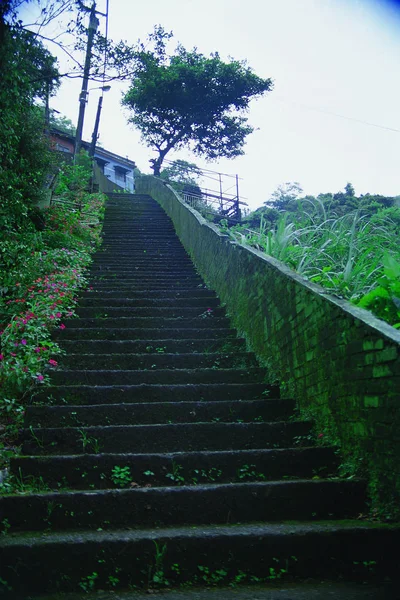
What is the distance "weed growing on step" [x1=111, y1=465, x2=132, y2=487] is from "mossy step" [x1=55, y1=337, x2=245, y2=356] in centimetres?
209

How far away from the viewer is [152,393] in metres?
4.22

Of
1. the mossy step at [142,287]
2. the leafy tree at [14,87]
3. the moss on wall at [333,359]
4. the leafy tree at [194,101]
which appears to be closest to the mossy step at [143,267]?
the mossy step at [142,287]

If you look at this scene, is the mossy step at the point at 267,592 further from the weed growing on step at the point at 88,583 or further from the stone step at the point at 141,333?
the stone step at the point at 141,333

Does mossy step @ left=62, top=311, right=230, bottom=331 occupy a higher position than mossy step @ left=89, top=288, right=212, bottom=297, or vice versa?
mossy step @ left=89, top=288, right=212, bottom=297

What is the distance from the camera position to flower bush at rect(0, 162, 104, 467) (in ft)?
13.7

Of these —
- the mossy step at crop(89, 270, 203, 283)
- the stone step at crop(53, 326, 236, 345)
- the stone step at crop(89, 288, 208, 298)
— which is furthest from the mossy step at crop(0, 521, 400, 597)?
the mossy step at crop(89, 270, 203, 283)

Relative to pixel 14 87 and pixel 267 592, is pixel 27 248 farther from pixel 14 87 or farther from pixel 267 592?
pixel 267 592

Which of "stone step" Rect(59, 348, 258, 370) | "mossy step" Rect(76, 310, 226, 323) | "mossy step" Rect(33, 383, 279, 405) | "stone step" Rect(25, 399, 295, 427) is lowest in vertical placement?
"stone step" Rect(25, 399, 295, 427)

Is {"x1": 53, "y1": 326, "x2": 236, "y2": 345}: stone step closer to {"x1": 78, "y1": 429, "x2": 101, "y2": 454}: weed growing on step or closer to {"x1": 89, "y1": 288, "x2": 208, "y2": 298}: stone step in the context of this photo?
{"x1": 89, "y1": 288, "x2": 208, "y2": 298}: stone step

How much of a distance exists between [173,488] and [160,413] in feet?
3.40

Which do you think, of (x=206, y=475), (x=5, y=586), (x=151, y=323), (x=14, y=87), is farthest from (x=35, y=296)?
(x=5, y=586)

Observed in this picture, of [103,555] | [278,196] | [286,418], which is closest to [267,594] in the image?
[103,555]

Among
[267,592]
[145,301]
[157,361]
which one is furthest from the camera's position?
[145,301]

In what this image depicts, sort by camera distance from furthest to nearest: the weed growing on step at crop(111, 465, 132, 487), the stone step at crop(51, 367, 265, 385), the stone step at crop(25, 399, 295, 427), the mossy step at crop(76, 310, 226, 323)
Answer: the mossy step at crop(76, 310, 226, 323), the stone step at crop(51, 367, 265, 385), the stone step at crop(25, 399, 295, 427), the weed growing on step at crop(111, 465, 132, 487)
